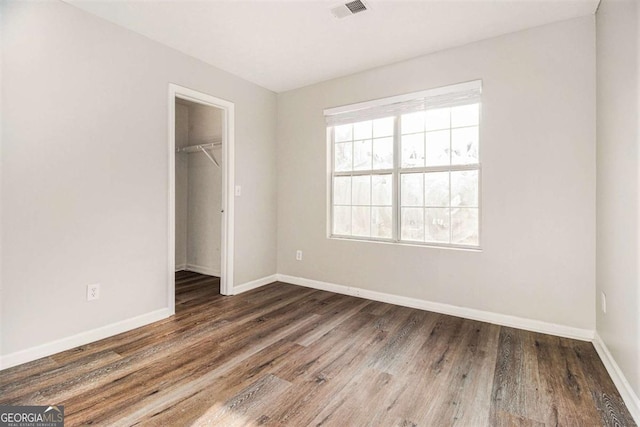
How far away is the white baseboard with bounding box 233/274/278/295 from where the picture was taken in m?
3.68

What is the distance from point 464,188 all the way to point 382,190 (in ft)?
2.79

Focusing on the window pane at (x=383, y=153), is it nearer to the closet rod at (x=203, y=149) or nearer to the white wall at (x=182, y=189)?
the closet rod at (x=203, y=149)

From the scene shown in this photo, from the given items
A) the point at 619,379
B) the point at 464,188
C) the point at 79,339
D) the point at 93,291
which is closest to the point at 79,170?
the point at 93,291

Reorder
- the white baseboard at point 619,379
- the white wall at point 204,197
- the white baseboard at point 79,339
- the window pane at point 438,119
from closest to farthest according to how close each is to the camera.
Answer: the white baseboard at point 619,379, the white baseboard at point 79,339, the window pane at point 438,119, the white wall at point 204,197

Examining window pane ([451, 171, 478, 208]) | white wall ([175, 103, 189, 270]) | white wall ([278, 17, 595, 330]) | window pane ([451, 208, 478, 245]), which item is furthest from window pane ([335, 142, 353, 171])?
white wall ([175, 103, 189, 270])

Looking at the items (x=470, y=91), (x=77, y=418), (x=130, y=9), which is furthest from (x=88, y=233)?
(x=470, y=91)

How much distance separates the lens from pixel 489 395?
176 centimetres

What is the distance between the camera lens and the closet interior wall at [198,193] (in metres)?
4.51

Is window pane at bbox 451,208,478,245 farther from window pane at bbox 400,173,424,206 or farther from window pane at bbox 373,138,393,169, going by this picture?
window pane at bbox 373,138,393,169

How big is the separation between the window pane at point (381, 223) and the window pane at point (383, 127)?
0.85 m

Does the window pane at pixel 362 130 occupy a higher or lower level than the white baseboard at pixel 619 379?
higher

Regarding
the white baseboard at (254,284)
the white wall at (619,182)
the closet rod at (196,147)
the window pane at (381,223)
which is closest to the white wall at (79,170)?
the white baseboard at (254,284)

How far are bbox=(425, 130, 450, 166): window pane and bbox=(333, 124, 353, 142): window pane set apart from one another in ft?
3.03

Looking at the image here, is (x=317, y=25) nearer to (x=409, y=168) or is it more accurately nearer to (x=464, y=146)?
(x=409, y=168)
